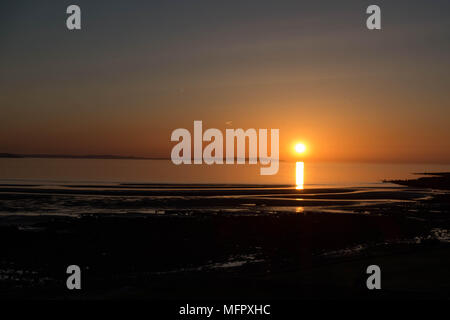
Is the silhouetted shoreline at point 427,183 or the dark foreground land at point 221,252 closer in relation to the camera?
the dark foreground land at point 221,252

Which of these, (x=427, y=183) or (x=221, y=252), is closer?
(x=221, y=252)

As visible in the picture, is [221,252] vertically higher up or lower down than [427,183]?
higher up

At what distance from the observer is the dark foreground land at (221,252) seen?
39.2 ft

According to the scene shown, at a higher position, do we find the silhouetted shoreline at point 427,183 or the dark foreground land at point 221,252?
the dark foreground land at point 221,252

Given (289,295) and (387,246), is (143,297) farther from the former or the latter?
(387,246)

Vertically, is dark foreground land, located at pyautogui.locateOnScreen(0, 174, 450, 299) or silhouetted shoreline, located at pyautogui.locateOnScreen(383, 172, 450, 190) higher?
dark foreground land, located at pyautogui.locateOnScreen(0, 174, 450, 299)

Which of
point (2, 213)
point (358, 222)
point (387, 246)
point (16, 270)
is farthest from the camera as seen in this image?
point (2, 213)

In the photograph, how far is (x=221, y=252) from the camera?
1916 centimetres

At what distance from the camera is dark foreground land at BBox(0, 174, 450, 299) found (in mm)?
11953

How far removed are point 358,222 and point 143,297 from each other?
20578 mm

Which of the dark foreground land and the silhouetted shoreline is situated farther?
the silhouetted shoreline
